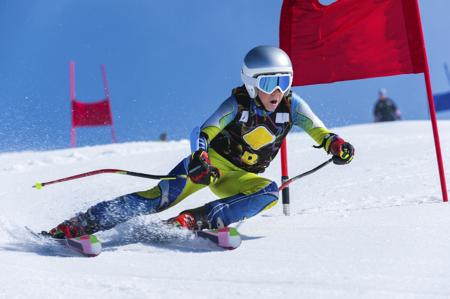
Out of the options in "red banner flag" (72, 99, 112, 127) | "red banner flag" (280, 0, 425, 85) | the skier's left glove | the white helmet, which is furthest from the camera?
"red banner flag" (72, 99, 112, 127)

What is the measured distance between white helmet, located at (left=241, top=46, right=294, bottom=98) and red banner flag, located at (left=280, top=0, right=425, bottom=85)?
48.3 inches

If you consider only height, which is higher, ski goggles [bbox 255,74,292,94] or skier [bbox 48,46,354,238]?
ski goggles [bbox 255,74,292,94]

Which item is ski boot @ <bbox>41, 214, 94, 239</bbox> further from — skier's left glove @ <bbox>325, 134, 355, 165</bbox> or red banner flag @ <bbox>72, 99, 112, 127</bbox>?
red banner flag @ <bbox>72, 99, 112, 127</bbox>

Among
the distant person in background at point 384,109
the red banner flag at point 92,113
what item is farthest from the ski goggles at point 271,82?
the red banner flag at point 92,113

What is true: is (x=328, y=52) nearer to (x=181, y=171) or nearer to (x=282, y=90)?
(x=282, y=90)

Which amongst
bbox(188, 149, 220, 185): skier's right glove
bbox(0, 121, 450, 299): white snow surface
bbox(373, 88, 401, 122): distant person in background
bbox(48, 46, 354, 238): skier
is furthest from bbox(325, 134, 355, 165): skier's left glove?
bbox(373, 88, 401, 122): distant person in background

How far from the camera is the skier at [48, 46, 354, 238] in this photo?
3.06m

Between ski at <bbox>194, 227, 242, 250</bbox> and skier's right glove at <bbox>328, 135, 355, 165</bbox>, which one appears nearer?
ski at <bbox>194, 227, 242, 250</bbox>

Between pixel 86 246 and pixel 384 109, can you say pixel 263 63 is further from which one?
pixel 384 109

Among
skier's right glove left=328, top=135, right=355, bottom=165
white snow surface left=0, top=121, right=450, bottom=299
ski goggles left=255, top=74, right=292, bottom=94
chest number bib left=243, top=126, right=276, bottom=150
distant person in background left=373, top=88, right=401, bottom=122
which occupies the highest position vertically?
distant person in background left=373, top=88, right=401, bottom=122

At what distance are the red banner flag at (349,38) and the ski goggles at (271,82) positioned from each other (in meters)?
1.24

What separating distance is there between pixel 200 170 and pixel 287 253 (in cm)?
67

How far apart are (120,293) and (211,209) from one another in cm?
117

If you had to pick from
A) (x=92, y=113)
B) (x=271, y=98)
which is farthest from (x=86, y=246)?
(x=92, y=113)
